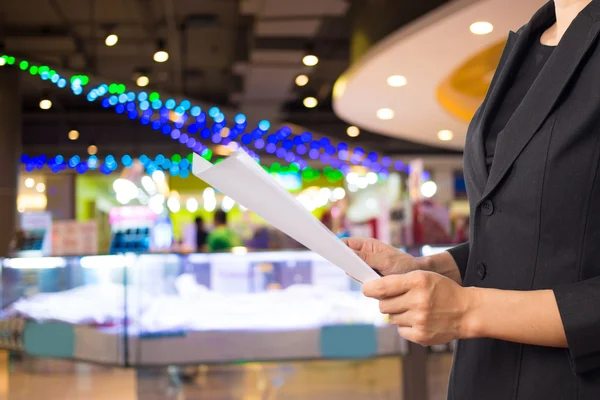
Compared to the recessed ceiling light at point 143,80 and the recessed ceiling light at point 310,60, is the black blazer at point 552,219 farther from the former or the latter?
the recessed ceiling light at point 143,80

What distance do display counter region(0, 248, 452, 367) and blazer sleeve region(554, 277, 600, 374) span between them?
2.62m

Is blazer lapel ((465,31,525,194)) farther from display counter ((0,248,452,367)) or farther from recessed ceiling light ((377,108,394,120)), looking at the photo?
recessed ceiling light ((377,108,394,120))

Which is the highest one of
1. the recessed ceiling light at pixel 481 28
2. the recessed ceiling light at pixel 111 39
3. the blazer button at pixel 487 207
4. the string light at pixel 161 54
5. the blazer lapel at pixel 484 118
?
the recessed ceiling light at pixel 111 39

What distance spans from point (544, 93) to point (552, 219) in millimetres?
155

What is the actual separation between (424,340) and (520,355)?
0.17 m

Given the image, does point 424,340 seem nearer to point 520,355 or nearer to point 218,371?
point 520,355

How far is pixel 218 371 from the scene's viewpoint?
4.05m

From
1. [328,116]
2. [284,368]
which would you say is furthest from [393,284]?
[328,116]

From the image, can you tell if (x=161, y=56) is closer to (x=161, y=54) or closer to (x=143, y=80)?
(x=161, y=54)

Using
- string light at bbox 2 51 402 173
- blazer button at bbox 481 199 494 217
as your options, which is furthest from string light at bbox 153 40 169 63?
blazer button at bbox 481 199 494 217

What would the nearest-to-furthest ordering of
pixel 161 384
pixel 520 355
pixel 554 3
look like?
pixel 520 355 → pixel 554 3 → pixel 161 384

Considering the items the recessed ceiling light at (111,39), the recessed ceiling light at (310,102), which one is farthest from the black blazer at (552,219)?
the recessed ceiling light at (310,102)

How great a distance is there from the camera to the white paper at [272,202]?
2.29 feet

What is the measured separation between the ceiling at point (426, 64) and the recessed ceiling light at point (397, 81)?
0.06m
